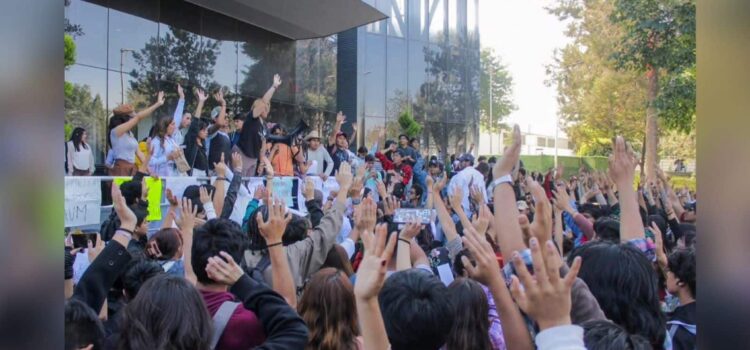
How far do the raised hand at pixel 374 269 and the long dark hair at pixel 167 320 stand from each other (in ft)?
1.79

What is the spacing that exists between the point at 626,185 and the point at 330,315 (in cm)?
169

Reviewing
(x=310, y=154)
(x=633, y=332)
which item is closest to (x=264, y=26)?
(x=310, y=154)

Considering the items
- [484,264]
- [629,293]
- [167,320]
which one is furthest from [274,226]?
[629,293]

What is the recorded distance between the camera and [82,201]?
657 centimetres

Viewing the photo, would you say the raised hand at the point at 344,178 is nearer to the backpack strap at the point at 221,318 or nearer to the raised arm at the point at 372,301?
the backpack strap at the point at 221,318

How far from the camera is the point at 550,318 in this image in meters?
1.88

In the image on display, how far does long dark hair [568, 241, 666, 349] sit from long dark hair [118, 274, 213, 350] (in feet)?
5.22

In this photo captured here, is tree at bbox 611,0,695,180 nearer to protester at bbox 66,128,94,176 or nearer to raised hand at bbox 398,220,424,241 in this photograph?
protester at bbox 66,128,94,176

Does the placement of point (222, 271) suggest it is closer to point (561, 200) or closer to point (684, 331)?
point (684, 331)

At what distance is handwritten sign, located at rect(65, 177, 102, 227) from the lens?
640 cm

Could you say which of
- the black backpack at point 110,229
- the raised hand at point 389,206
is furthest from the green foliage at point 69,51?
the raised hand at point 389,206

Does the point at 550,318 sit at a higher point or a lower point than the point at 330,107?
lower
